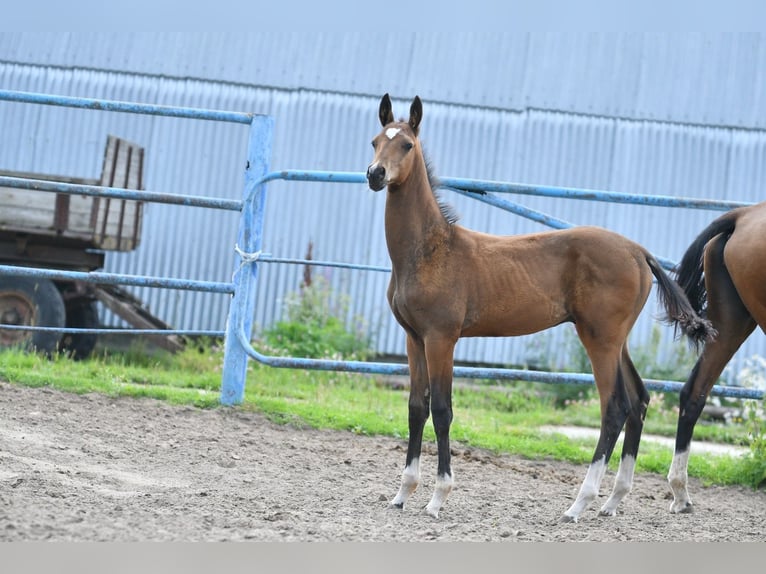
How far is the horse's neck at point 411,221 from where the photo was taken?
15.2 ft

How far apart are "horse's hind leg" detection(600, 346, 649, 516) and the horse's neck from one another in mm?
1202

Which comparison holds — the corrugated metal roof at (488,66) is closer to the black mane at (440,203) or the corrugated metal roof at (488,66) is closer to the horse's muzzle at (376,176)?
the black mane at (440,203)

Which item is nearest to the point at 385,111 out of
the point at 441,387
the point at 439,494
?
the point at 441,387

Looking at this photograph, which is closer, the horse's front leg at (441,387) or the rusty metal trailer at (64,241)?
the horse's front leg at (441,387)

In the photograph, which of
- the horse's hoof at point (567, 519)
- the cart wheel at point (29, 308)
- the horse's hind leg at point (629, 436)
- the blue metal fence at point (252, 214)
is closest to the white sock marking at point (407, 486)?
the horse's hoof at point (567, 519)

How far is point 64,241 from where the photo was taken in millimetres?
10023

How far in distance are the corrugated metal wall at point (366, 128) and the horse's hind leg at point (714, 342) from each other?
21.8 ft

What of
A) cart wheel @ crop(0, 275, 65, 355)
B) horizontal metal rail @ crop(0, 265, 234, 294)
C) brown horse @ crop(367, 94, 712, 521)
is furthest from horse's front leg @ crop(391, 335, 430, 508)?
cart wheel @ crop(0, 275, 65, 355)

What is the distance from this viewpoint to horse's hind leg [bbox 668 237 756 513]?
5176mm

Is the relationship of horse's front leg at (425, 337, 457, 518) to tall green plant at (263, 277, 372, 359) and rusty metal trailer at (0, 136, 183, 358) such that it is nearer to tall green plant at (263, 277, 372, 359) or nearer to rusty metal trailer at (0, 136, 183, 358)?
tall green plant at (263, 277, 372, 359)

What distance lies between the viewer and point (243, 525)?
11.5 ft

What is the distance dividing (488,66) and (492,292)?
8468 mm

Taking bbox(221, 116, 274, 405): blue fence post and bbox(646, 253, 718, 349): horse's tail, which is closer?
bbox(646, 253, 718, 349): horse's tail

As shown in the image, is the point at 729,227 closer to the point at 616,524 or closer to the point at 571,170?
the point at 616,524
